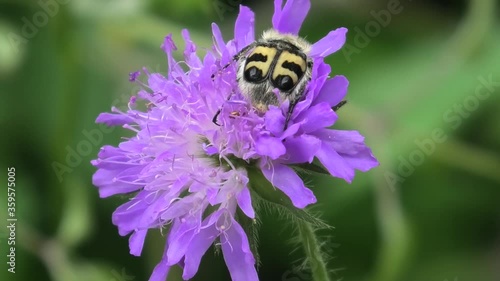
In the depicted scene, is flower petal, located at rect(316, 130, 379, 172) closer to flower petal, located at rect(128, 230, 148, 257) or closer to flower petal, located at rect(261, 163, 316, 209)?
flower petal, located at rect(261, 163, 316, 209)

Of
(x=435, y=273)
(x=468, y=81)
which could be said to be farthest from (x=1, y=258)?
(x=468, y=81)

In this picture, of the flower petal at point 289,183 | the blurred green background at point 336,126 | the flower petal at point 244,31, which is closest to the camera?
the flower petal at point 289,183

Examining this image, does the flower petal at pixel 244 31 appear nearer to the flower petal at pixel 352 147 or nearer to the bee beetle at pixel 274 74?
the bee beetle at pixel 274 74

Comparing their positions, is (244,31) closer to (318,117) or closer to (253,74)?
(253,74)

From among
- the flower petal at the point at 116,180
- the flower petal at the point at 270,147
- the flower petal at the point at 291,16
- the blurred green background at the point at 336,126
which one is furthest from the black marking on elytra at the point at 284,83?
the blurred green background at the point at 336,126

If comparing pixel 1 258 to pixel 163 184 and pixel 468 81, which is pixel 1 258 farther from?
pixel 468 81

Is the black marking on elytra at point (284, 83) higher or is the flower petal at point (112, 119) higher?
the black marking on elytra at point (284, 83)
